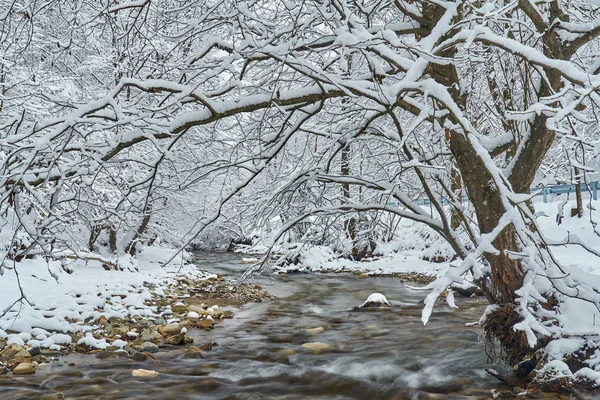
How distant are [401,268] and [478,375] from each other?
12.5m

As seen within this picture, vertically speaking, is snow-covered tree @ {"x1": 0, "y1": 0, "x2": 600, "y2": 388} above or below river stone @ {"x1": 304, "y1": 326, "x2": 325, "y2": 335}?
above

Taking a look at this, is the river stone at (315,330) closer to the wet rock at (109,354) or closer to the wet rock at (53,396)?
the wet rock at (109,354)

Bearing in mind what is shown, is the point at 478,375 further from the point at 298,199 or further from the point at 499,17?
the point at 499,17

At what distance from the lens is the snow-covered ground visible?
25.3 ft

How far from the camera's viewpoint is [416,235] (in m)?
22.1

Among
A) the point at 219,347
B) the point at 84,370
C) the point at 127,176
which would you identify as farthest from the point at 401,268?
the point at 84,370

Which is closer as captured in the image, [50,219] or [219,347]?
[50,219]

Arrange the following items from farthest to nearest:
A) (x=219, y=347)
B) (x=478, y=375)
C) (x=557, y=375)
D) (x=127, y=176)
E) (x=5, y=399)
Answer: (x=127, y=176), (x=219, y=347), (x=478, y=375), (x=5, y=399), (x=557, y=375)

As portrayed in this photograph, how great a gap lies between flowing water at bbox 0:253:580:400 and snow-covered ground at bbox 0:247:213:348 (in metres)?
1.08

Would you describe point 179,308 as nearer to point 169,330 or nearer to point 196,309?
point 196,309

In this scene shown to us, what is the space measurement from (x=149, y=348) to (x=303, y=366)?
2299 mm

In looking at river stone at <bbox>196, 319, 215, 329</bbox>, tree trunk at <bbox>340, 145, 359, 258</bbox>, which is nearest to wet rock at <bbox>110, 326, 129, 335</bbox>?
river stone at <bbox>196, 319, 215, 329</bbox>

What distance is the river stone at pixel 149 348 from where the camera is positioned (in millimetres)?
7543

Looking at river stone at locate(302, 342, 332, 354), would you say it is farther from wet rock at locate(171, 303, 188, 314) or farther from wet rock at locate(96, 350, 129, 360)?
wet rock at locate(171, 303, 188, 314)
